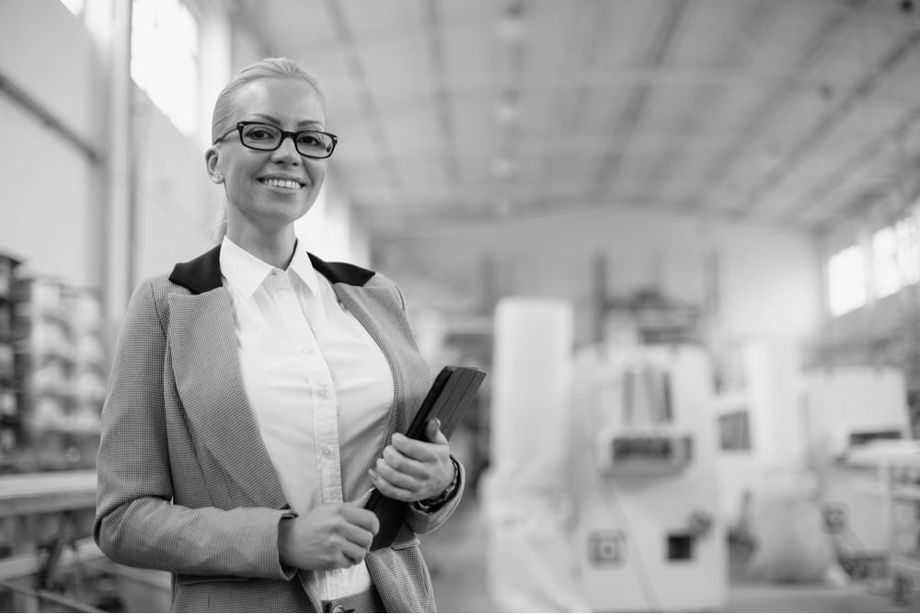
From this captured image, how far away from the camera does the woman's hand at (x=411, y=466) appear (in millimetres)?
808

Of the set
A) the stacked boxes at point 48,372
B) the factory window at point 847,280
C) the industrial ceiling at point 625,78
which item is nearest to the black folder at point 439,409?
the industrial ceiling at point 625,78

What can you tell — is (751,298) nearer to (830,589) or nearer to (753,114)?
(830,589)

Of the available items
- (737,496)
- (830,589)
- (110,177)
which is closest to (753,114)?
(110,177)

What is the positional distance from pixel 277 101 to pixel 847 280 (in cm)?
225

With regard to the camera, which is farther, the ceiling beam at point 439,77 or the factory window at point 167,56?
the ceiling beam at point 439,77

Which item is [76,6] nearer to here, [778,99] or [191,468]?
[191,468]

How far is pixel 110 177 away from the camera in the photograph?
3719 millimetres

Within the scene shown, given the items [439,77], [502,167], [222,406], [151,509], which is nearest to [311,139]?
[222,406]

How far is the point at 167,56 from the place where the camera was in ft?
6.53

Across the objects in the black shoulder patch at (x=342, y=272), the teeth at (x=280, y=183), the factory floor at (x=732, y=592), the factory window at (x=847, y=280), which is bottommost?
the factory floor at (x=732, y=592)

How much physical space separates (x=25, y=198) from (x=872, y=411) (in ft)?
8.15

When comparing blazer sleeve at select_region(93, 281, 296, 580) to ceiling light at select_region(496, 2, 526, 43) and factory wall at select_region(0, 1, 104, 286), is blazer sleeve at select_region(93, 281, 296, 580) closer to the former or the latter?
factory wall at select_region(0, 1, 104, 286)

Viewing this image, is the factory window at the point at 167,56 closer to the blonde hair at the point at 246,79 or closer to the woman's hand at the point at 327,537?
the blonde hair at the point at 246,79

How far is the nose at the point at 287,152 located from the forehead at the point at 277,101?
2 centimetres
